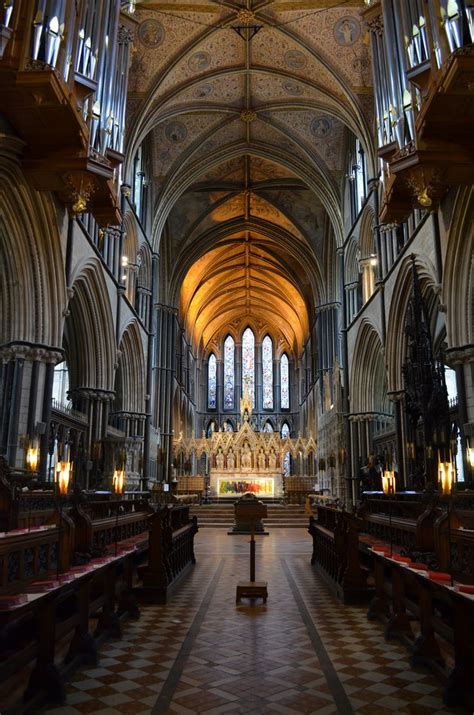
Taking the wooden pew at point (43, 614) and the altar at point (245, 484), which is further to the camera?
the altar at point (245, 484)

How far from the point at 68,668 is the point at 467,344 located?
33.6 ft

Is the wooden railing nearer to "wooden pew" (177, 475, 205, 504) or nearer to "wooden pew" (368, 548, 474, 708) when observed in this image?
"wooden pew" (368, 548, 474, 708)

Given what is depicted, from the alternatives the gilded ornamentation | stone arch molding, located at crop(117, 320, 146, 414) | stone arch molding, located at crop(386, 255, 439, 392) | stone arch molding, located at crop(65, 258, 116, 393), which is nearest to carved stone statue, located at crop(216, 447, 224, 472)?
stone arch molding, located at crop(117, 320, 146, 414)

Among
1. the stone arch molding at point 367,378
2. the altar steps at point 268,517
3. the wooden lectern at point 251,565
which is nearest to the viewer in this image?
the wooden lectern at point 251,565

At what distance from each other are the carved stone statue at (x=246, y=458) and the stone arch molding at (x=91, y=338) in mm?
12598

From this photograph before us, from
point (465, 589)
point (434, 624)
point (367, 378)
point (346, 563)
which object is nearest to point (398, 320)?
point (367, 378)

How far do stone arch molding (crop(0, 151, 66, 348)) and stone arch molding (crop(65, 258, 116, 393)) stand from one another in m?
3.71

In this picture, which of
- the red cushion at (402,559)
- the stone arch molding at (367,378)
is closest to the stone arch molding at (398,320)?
the stone arch molding at (367,378)

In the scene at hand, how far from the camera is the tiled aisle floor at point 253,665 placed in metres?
4.02

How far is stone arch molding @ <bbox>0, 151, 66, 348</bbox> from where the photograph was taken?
12180mm

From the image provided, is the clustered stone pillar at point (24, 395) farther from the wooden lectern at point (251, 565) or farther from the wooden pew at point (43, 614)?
the wooden pew at point (43, 614)

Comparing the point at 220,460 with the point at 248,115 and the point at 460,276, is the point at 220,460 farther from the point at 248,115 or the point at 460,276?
the point at 460,276

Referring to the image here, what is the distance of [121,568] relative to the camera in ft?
28.2

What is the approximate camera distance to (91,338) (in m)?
17.8
